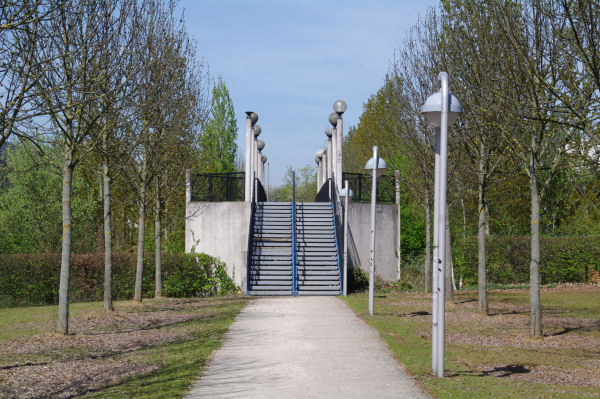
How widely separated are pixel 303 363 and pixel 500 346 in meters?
4.23

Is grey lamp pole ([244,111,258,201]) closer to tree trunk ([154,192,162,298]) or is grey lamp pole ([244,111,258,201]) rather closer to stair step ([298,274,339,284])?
tree trunk ([154,192,162,298])

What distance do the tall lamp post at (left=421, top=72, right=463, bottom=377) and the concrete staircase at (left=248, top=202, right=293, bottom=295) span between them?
43.7 ft

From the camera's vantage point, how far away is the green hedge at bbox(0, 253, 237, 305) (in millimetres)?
21797

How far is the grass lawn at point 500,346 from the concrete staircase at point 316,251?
5.09 feet

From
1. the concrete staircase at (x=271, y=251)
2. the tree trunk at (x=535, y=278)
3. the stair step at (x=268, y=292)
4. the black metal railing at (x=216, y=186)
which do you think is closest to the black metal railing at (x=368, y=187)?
the concrete staircase at (x=271, y=251)

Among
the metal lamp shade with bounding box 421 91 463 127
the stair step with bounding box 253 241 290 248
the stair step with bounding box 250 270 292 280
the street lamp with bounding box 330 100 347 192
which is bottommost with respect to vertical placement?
the stair step with bounding box 250 270 292 280

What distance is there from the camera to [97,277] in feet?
74.3

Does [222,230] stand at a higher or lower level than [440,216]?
lower

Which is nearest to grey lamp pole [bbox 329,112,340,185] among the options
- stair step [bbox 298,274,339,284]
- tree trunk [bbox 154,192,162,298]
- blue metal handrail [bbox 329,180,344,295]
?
blue metal handrail [bbox 329,180,344,295]

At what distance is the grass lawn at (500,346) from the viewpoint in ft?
26.8

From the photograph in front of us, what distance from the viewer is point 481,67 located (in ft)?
46.2

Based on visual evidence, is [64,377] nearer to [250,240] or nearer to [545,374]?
[545,374]

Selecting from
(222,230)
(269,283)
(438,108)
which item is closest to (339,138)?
(222,230)

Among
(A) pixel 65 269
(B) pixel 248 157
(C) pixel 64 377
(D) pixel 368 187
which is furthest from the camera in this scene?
(D) pixel 368 187
